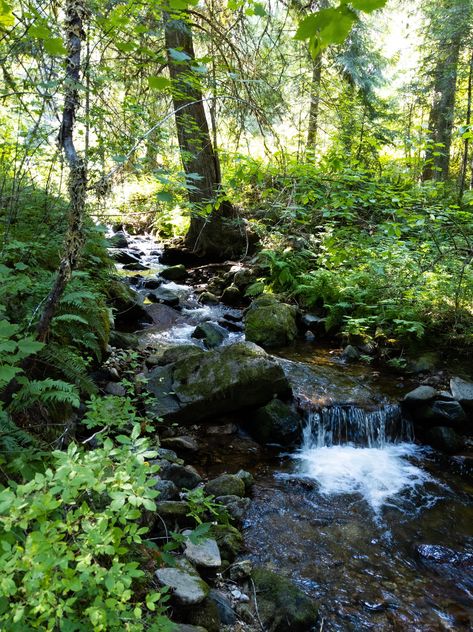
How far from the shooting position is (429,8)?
1352cm

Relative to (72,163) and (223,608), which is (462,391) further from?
(72,163)

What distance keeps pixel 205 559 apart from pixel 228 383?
2872 mm

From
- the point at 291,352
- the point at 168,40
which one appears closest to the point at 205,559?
the point at 291,352

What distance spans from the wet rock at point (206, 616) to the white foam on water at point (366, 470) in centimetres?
254

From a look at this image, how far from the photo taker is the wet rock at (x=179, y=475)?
173 inches

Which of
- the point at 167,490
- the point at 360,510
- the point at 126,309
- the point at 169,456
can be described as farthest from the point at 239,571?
the point at 126,309

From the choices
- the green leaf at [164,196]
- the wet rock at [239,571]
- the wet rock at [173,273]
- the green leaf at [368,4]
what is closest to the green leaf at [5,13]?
the green leaf at [164,196]

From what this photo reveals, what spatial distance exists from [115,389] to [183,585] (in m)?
2.99

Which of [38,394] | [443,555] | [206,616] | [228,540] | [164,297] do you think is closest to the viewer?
[206,616]

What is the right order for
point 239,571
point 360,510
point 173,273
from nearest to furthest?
point 239,571, point 360,510, point 173,273

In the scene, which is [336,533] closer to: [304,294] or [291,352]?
[291,352]

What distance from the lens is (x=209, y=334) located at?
874 centimetres

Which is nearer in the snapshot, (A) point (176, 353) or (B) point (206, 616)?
(B) point (206, 616)

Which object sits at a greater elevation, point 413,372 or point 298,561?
point 413,372
